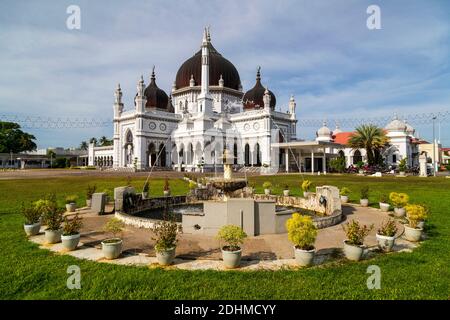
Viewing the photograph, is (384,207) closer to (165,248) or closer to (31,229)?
(165,248)

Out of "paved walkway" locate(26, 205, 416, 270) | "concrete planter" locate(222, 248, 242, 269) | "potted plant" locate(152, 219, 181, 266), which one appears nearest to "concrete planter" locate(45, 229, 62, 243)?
"paved walkway" locate(26, 205, 416, 270)

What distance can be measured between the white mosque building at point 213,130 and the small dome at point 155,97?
0.24 m

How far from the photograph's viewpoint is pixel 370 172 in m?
46.1

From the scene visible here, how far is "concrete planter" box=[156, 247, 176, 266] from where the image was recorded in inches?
245

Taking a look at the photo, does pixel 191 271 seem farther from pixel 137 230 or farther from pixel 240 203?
pixel 137 230

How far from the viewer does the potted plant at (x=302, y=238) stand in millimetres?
6168

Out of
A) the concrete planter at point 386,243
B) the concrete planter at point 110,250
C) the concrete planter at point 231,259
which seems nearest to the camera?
the concrete planter at point 231,259

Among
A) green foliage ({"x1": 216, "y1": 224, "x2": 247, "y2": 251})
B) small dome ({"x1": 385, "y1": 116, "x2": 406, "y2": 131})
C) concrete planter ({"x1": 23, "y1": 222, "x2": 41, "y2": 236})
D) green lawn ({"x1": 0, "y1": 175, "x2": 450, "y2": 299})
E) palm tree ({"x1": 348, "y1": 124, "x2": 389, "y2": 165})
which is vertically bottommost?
green lawn ({"x1": 0, "y1": 175, "x2": 450, "y2": 299})

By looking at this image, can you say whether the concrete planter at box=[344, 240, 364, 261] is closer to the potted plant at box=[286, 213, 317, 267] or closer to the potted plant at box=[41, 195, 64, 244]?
the potted plant at box=[286, 213, 317, 267]

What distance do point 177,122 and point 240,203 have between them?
59.7 m

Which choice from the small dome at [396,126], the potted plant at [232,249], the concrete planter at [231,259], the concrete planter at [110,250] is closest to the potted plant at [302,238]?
the potted plant at [232,249]

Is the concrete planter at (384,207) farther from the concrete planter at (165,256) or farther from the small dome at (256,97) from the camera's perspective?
the small dome at (256,97)
